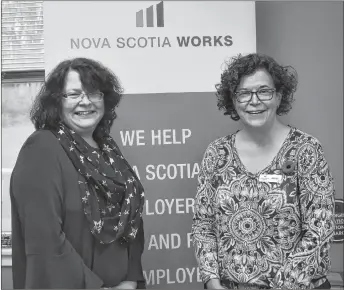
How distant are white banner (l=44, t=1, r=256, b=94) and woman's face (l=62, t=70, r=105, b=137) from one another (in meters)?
0.42

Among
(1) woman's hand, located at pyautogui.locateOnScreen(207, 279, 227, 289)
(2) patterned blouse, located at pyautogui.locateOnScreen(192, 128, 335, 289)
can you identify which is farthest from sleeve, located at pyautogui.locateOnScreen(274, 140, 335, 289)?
(1) woman's hand, located at pyautogui.locateOnScreen(207, 279, 227, 289)

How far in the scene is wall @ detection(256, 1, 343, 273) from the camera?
239 cm

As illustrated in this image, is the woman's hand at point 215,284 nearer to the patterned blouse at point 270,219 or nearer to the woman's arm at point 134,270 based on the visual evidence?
the patterned blouse at point 270,219

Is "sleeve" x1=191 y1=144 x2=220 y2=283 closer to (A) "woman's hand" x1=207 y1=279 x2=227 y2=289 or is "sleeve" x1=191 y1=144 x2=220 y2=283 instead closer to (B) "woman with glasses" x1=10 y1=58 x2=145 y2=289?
(A) "woman's hand" x1=207 y1=279 x2=227 y2=289

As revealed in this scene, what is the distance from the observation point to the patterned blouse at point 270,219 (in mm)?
1701

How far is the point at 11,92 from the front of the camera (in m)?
2.37

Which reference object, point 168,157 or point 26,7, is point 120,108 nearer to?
point 168,157

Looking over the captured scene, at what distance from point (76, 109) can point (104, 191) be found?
1.26 feet

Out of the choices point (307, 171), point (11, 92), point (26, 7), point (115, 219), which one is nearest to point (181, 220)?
point (115, 219)

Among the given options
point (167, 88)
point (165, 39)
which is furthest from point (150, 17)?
point (167, 88)

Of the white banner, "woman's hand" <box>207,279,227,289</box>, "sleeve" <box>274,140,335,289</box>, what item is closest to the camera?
"sleeve" <box>274,140,335,289</box>

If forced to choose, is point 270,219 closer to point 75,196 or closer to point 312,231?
point 312,231

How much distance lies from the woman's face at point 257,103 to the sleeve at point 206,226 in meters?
0.23

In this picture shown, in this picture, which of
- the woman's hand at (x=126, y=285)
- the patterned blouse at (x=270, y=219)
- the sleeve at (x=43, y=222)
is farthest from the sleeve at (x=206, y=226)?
the sleeve at (x=43, y=222)
